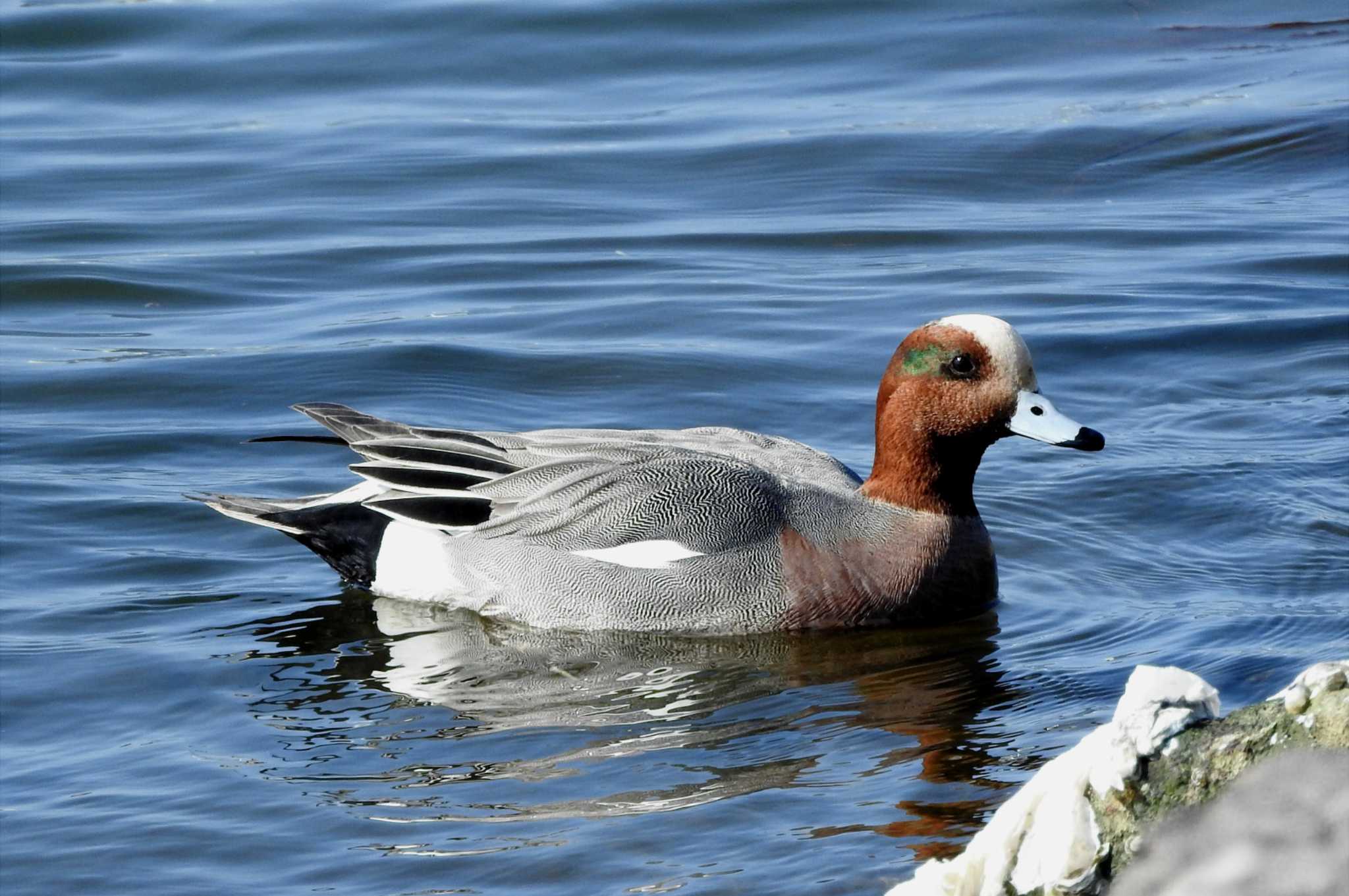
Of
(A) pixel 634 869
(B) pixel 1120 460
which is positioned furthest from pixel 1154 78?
(A) pixel 634 869

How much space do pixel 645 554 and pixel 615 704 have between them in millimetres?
787

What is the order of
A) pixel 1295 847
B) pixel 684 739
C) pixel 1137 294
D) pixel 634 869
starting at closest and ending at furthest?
pixel 1295 847 < pixel 634 869 < pixel 684 739 < pixel 1137 294

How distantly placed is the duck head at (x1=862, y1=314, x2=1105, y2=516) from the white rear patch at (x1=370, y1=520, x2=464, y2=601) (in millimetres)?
1336

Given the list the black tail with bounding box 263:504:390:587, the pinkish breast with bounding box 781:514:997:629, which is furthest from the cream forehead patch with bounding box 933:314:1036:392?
the black tail with bounding box 263:504:390:587

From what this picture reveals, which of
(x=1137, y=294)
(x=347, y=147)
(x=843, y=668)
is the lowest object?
(x=843, y=668)

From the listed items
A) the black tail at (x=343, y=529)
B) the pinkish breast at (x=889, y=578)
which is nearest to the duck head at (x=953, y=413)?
the pinkish breast at (x=889, y=578)

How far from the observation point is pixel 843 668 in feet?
17.5

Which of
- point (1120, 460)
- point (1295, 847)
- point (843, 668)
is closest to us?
point (1295, 847)

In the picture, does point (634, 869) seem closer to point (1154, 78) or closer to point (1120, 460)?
point (1120, 460)

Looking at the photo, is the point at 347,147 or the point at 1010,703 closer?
the point at 1010,703

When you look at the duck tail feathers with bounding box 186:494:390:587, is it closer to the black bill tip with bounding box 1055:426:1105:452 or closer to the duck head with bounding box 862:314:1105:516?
the duck head with bounding box 862:314:1105:516

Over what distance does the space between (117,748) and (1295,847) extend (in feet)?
11.9

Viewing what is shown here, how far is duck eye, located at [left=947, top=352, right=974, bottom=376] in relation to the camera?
5.75 meters

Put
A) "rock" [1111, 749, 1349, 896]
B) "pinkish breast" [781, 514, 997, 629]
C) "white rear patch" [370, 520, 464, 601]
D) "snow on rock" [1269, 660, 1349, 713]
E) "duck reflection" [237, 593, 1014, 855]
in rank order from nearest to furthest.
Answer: "rock" [1111, 749, 1349, 896]
"snow on rock" [1269, 660, 1349, 713]
"duck reflection" [237, 593, 1014, 855]
"pinkish breast" [781, 514, 997, 629]
"white rear patch" [370, 520, 464, 601]
